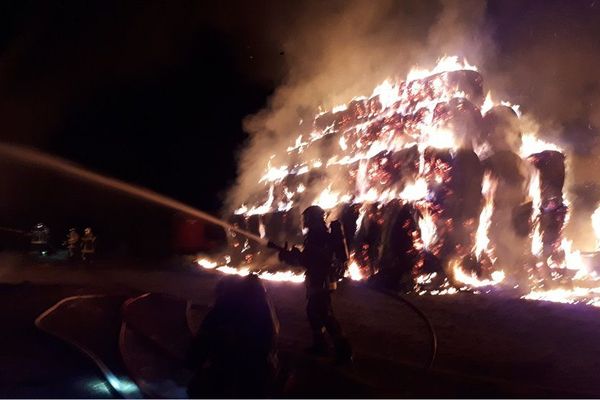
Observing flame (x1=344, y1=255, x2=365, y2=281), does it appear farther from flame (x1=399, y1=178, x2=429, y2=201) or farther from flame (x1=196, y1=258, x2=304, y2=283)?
flame (x1=399, y1=178, x2=429, y2=201)

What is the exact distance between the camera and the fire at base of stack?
1409 cm

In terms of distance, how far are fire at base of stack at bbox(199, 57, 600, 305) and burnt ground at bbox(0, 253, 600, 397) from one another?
6.47ft

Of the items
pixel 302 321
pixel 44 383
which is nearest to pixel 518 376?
pixel 302 321

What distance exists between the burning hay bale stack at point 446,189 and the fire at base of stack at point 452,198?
3 centimetres

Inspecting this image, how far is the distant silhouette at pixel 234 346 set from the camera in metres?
4.06

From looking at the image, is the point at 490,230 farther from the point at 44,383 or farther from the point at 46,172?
the point at 46,172

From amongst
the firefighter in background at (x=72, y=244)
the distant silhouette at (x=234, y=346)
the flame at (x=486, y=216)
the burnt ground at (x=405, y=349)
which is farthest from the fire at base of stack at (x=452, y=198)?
the firefighter in background at (x=72, y=244)

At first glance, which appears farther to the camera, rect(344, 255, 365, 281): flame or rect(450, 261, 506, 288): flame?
rect(344, 255, 365, 281): flame

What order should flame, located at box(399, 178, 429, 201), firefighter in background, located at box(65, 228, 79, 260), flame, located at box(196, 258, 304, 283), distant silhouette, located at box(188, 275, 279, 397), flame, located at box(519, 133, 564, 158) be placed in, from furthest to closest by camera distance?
firefighter in background, located at box(65, 228, 79, 260) < flame, located at box(519, 133, 564, 158) < flame, located at box(196, 258, 304, 283) < flame, located at box(399, 178, 429, 201) < distant silhouette, located at box(188, 275, 279, 397)

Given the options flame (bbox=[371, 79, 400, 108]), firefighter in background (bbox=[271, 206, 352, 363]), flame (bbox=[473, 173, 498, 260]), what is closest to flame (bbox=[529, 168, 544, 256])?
flame (bbox=[473, 173, 498, 260])

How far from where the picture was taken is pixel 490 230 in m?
15.2

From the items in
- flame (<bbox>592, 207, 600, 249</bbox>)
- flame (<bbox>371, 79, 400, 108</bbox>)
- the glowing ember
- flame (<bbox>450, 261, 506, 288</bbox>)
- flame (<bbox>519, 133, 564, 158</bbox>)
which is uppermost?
flame (<bbox>371, 79, 400, 108</bbox>)

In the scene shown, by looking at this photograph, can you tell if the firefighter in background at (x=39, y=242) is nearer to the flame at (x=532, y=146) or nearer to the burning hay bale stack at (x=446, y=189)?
the burning hay bale stack at (x=446, y=189)

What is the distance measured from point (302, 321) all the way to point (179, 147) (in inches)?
1171
